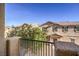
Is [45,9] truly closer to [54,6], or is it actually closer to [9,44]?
[54,6]

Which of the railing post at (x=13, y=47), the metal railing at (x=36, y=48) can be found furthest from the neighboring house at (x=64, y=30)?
the railing post at (x=13, y=47)

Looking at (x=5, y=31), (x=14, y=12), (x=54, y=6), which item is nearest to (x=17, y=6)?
(x=14, y=12)

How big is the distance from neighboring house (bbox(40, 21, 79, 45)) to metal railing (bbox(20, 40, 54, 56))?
3.8 inches

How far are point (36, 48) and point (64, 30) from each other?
353 millimetres

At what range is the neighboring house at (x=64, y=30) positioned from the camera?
129 cm

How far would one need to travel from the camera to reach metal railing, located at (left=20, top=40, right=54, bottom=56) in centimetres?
130

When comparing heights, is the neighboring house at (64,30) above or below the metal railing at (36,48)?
above

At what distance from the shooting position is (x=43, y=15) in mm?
1335

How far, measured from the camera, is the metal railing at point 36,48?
4.26 feet

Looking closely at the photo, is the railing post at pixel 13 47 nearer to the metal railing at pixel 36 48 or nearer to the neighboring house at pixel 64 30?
the metal railing at pixel 36 48

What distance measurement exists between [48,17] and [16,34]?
0.39m

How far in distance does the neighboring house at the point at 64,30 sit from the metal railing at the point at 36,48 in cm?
10

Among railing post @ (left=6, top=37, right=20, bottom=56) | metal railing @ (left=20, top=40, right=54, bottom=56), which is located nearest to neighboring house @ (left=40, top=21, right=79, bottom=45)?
metal railing @ (left=20, top=40, right=54, bottom=56)

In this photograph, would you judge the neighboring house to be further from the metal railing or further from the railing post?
the railing post
